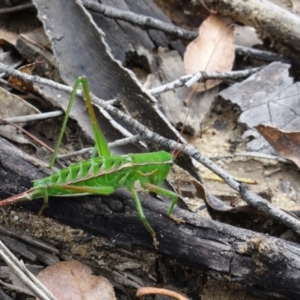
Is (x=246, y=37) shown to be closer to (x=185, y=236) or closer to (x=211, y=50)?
(x=211, y=50)

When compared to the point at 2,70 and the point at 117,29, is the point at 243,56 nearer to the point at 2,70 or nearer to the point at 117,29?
the point at 117,29

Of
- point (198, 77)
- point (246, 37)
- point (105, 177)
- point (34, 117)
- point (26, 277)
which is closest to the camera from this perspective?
point (26, 277)

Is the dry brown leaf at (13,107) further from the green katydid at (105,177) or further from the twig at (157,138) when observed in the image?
the green katydid at (105,177)

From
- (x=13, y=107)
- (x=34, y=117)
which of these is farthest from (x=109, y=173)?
(x=13, y=107)

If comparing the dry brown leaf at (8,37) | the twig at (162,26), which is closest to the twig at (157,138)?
the dry brown leaf at (8,37)

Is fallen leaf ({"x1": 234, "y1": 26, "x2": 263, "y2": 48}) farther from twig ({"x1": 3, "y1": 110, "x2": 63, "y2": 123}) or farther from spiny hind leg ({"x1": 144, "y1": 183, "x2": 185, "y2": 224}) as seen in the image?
spiny hind leg ({"x1": 144, "y1": 183, "x2": 185, "y2": 224})

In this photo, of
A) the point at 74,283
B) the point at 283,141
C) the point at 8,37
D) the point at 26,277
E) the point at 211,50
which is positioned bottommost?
the point at 74,283

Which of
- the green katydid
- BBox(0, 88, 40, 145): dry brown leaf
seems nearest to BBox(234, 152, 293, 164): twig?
the green katydid
